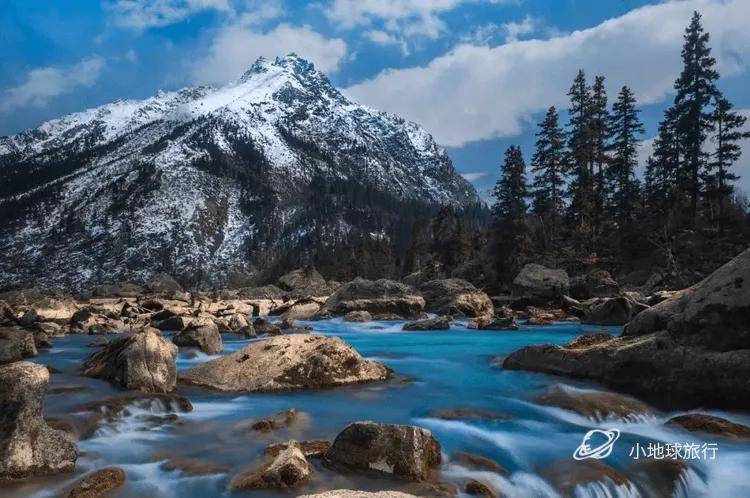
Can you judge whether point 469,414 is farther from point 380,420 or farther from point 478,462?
point 478,462

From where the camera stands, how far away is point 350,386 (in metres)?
11.0

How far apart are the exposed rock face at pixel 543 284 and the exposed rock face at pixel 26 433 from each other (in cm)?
3140

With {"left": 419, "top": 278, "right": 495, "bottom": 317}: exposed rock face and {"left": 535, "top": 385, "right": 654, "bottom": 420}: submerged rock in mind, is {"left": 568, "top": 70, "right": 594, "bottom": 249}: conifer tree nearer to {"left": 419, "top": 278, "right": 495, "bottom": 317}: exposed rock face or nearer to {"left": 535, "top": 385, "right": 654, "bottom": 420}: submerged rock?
{"left": 419, "top": 278, "right": 495, "bottom": 317}: exposed rock face

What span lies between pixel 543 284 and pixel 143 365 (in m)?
28.8

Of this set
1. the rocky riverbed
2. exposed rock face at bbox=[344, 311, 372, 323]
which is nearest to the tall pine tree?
exposed rock face at bbox=[344, 311, 372, 323]

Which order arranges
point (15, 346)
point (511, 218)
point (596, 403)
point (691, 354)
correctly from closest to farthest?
1. point (596, 403)
2. point (691, 354)
3. point (15, 346)
4. point (511, 218)

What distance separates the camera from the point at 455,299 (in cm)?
3316

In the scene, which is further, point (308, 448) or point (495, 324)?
point (495, 324)

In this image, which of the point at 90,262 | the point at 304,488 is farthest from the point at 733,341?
the point at 90,262

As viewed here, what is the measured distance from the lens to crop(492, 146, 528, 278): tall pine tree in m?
47.8

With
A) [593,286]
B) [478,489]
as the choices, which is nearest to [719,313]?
[478,489]

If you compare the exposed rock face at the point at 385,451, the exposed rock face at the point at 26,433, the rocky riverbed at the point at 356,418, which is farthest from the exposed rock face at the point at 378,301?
the exposed rock face at the point at 26,433

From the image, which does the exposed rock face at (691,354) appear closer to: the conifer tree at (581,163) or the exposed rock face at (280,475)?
the exposed rock face at (280,475)

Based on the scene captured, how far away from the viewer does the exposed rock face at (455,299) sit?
32.0 meters
